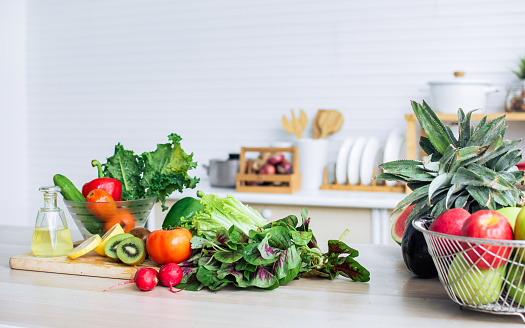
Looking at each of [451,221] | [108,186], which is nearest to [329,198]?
[108,186]

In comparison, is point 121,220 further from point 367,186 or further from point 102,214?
point 367,186

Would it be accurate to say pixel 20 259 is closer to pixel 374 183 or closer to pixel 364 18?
pixel 374 183

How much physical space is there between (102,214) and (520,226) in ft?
3.63

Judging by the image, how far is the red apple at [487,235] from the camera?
2.98ft

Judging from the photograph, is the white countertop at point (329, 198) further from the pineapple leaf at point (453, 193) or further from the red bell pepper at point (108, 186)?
the pineapple leaf at point (453, 193)

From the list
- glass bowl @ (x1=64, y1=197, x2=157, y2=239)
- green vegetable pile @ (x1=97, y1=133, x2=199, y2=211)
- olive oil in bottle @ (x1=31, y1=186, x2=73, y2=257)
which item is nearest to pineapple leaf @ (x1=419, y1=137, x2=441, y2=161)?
green vegetable pile @ (x1=97, y1=133, x2=199, y2=211)

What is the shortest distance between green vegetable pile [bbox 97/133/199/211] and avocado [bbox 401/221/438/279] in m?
0.70

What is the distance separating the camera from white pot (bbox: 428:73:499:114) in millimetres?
3057

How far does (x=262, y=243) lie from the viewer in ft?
3.73

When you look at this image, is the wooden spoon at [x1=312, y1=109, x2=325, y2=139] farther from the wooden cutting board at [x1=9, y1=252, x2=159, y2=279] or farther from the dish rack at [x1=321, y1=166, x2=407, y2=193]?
the wooden cutting board at [x1=9, y1=252, x2=159, y2=279]

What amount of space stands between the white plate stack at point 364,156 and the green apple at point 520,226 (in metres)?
2.46

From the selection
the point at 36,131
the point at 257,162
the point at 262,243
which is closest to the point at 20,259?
the point at 262,243

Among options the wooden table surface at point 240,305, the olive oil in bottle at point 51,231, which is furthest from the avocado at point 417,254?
the olive oil in bottle at point 51,231

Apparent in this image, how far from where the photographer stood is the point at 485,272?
3.03 ft
